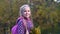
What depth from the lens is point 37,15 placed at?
1257 cm

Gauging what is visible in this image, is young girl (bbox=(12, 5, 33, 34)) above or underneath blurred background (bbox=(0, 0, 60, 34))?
above

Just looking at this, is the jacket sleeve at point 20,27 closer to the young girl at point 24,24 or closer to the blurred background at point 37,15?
the young girl at point 24,24

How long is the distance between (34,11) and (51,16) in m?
1.06

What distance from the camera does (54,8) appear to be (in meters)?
13.5

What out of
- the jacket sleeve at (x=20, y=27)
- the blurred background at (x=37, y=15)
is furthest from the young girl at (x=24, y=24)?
the blurred background at (x=37, y=15)

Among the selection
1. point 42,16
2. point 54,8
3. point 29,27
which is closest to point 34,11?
point 42,16

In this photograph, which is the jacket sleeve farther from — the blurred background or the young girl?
the blurred background

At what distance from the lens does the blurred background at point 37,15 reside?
12312 millimetres

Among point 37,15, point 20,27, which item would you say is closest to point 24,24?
point 20,27

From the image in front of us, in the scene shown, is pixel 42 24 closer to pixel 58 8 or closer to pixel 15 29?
pixel 58 8

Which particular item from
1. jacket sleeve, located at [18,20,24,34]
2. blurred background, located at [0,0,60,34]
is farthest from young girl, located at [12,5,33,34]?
blurred background, located at [0,0,60,34]

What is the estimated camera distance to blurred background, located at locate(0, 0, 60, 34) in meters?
12.3

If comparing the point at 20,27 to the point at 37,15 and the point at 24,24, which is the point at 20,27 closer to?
the point at 24,24

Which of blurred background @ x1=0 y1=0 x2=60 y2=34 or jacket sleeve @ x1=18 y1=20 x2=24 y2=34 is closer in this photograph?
jacket sleeve @ x1=18 y1=20 x2=24 y2=34
